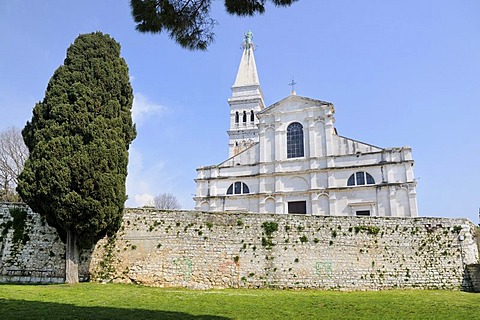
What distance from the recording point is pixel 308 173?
33.0 metres

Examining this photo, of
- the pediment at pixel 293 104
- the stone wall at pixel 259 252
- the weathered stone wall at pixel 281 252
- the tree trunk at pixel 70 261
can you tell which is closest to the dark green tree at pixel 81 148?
the tree trunk at pixel 70 261

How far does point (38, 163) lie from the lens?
14.9 meters

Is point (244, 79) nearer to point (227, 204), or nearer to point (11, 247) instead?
point (227, 204)

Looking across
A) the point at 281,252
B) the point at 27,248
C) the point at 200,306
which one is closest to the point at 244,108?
the point at 281,252

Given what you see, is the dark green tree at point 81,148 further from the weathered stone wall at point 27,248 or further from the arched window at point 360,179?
the arched window at point 360,179

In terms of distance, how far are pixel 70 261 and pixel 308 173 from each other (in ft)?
70.8

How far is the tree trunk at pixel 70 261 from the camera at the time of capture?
1577 cm

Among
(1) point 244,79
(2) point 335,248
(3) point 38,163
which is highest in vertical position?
(1) point 244,79

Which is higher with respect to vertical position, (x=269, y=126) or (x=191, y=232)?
(x=269, y=126)

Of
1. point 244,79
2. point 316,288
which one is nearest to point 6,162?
point 316,288

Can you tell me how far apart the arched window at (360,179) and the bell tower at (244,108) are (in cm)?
2572

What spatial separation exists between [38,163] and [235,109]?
152ft

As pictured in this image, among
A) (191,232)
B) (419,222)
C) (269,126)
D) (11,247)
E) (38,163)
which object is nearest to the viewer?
(38,163)

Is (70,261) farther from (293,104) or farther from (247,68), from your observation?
(247,68)
